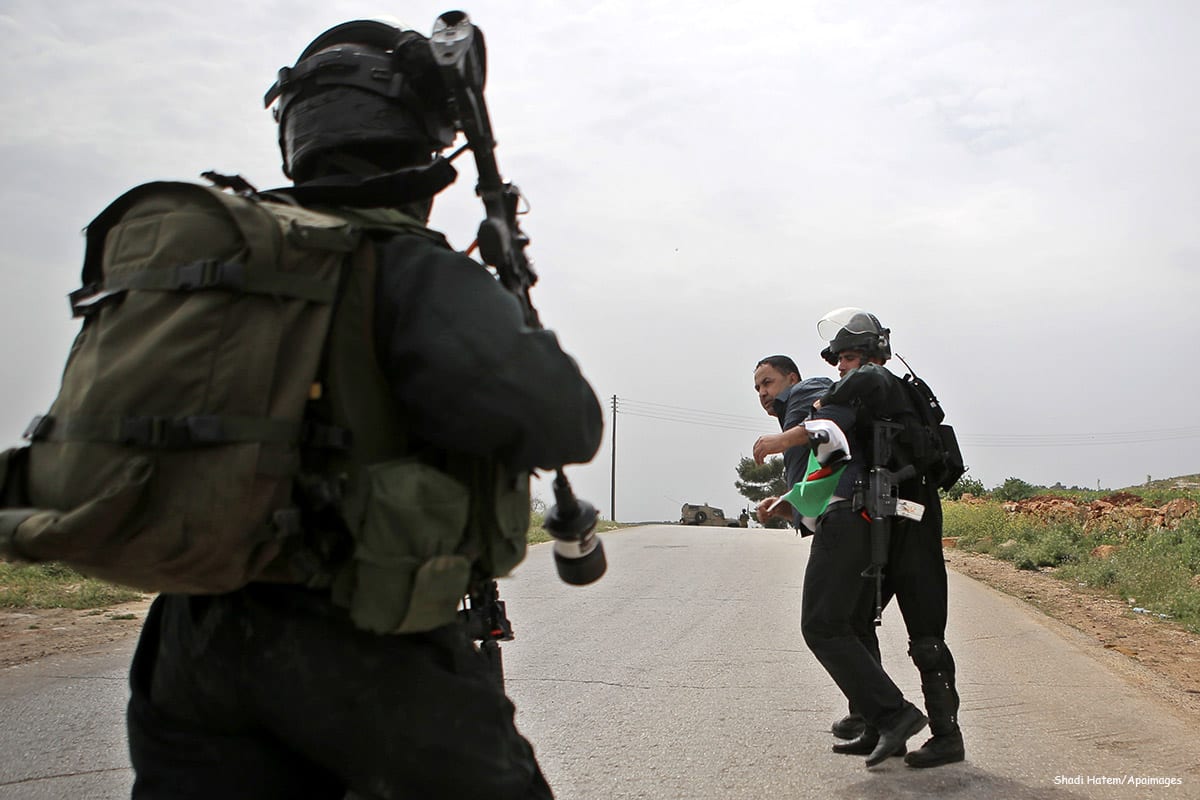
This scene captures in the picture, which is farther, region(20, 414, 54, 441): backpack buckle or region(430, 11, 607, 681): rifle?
region(430, 11, 607, 681): rifle

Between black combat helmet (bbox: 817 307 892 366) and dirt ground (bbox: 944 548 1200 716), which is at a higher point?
black combat helmet (bbox: 817 307 892 366)

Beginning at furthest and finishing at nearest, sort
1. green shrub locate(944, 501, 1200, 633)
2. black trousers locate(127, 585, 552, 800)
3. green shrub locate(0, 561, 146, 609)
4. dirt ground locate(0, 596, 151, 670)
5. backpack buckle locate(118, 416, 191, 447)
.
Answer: green shrub locate(944, 501, 1200, 633) < green shrub locate(0, 561, 146, 609) < dirt ground locate(0, 596, 151, 670) < black trousers locate(127, 585, 552, 800) < backpack buckle locate(118, 416, 191, 447)

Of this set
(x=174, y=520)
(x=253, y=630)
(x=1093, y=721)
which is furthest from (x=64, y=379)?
(x=1093, y=721)

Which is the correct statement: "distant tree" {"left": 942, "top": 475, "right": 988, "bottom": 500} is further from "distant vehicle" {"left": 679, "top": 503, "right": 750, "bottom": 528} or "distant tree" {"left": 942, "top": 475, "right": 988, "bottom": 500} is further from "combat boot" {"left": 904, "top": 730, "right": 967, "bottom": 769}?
"combat boot" {"left": 904, "top": 730, "right": 967, "bottom": 769}

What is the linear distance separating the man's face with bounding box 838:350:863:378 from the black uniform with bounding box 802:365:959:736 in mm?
254

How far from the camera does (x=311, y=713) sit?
1.71 meters

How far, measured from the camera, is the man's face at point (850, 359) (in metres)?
5.33

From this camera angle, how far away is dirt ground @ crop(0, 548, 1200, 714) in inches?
267

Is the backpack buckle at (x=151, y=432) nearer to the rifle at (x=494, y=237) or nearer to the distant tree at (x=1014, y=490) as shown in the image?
the rifle at (x=494, y=237)

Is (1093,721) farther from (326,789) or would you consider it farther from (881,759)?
(326,789)

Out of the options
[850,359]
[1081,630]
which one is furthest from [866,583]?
[1081,630]

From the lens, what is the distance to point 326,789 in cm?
186

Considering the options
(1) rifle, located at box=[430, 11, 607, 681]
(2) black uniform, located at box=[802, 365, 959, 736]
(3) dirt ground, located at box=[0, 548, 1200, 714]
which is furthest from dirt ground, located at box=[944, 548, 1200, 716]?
(1) rifle, located at box=[430, 11, 607, 681]

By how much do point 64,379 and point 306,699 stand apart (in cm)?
64
